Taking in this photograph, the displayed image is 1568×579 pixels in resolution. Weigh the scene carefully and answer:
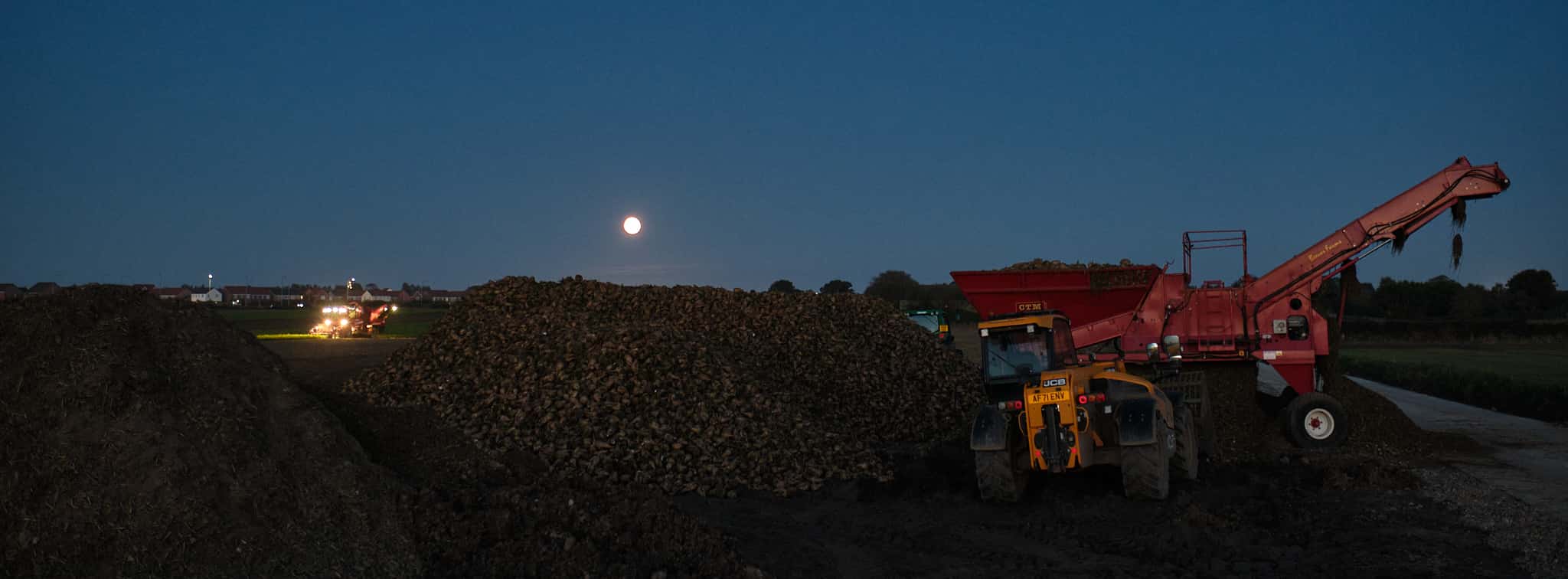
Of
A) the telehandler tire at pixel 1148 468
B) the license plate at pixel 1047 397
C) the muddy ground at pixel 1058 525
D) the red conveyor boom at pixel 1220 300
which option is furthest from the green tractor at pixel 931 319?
the license plate at pixel 1047 397

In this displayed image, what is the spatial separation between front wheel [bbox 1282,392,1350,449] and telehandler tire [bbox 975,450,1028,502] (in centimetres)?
562

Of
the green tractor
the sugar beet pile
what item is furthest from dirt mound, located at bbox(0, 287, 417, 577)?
the green tractor

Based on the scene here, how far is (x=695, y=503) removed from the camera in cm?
952

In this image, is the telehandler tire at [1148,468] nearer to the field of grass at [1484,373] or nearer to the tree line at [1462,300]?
the field of grass at [1484,373]

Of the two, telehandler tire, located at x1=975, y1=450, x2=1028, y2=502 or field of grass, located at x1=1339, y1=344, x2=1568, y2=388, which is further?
field of grass, located at x1=1339, y1=344, x2=1568, y2=388

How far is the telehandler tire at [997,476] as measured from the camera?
8.94 meters

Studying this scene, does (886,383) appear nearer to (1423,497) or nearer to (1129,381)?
(1129,381)

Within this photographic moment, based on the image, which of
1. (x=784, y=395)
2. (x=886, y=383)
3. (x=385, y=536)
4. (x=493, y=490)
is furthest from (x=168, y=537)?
(x=886, y=383)

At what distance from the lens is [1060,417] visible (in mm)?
8656

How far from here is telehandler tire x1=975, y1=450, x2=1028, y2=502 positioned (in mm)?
8938

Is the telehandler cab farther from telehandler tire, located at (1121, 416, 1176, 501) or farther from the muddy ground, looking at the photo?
the muddy ground

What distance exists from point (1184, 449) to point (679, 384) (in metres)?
5.65

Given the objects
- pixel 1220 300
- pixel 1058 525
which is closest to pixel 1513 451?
pixel 1220 300

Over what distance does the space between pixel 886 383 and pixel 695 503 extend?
6.87 metres
